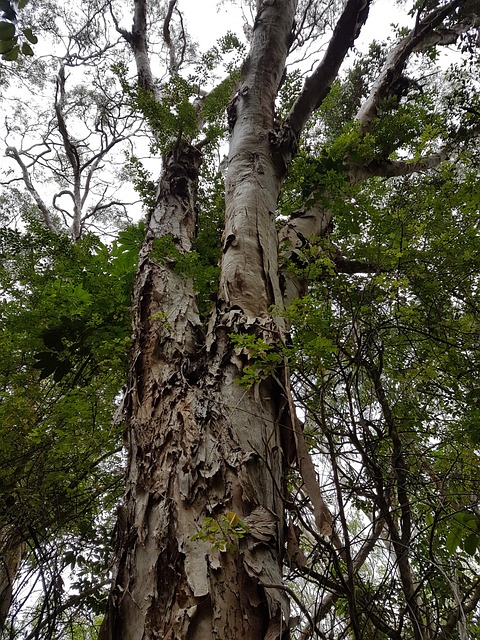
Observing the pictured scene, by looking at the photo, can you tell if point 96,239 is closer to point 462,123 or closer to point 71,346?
point 71,346

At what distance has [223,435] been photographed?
1612 millimetres

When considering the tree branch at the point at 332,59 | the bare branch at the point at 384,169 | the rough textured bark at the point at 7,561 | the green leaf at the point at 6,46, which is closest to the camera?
the green leaf at the point at 6,46

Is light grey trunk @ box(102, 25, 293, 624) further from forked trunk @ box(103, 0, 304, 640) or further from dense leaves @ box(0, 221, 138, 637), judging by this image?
dense leaves @ box(0, 221, 138, 637)

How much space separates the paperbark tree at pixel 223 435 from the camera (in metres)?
1.23

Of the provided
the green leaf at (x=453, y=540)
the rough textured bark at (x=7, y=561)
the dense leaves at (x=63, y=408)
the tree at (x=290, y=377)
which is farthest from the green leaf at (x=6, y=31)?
the rough textured bark at (x=7, y=561)

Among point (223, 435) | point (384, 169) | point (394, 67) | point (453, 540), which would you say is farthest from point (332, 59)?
point (453, 540)

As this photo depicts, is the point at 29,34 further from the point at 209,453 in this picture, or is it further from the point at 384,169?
the point at 384,169

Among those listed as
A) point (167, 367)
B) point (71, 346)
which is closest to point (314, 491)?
point (167, 367)

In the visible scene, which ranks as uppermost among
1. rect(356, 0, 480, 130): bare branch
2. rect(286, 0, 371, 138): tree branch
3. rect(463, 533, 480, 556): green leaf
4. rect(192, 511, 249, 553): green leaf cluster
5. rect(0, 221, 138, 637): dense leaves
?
rect(356, 0, 480, 130): bare branch

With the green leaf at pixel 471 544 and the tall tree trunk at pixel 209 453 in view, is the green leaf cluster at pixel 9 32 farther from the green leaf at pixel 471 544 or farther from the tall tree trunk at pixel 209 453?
the green leaf at pixel 471 544

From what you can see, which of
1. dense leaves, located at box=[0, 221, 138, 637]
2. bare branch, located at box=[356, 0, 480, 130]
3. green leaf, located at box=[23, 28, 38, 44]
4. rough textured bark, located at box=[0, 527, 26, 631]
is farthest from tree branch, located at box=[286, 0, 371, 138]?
rough textured bark, located at box=[0, 527, 26, 631]

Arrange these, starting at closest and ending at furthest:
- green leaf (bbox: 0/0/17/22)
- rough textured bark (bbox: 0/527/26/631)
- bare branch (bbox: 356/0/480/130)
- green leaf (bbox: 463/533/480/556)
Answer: green leaf (bbox: 0/0/17/22) → green leaf (bbox: 463/533/480/556) → rough textured bark (bbox: 0/527/26/631) → bare branch (bbox: 356/0/480/130)

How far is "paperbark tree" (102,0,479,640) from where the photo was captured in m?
1.23

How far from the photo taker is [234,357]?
189 cm
